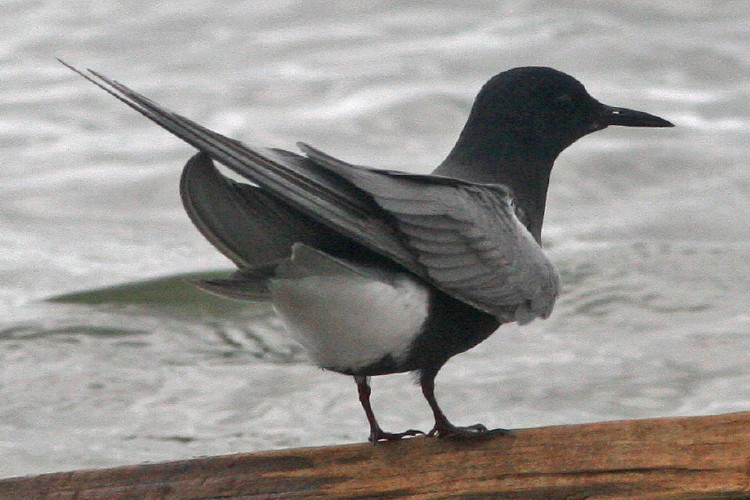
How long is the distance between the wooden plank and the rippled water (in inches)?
114

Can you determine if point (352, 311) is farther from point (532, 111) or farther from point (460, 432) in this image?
point (532, 111)

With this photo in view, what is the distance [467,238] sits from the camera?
460 centimetres

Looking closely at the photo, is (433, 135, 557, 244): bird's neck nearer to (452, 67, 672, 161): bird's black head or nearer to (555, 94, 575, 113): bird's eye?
(452, 67, 672, 161): bird's black head

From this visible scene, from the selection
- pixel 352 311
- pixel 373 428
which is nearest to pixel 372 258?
pixel 352 311

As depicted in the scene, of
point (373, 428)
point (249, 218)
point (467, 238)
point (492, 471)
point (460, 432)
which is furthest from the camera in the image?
point (373, 428)

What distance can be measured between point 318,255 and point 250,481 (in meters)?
0.72

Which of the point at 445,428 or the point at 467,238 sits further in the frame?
the point at 445,428

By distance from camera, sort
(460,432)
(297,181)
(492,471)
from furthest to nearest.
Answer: (460,432)
(492,471)
(297,181)

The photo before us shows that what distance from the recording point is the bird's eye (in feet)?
18.0

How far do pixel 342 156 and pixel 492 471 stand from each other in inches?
283

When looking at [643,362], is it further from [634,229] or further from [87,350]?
[87,350]

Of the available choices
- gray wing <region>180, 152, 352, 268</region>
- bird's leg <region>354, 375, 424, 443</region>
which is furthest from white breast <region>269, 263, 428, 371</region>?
bird's leg <region>354, 375, 424, 443</region>

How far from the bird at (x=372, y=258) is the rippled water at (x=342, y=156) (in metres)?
2.96

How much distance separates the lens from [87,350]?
28.2 ft
